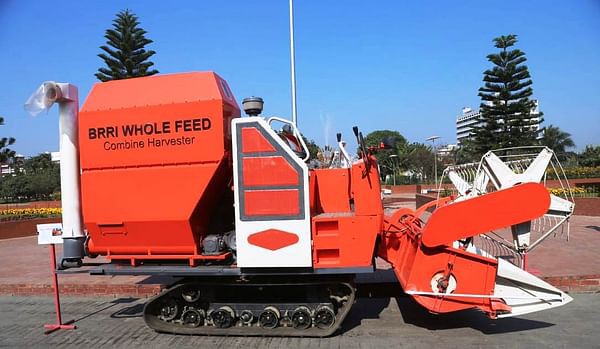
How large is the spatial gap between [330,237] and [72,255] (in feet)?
→ 11.1

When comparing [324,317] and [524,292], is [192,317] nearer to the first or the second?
[324,317]

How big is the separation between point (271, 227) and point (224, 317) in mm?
1407

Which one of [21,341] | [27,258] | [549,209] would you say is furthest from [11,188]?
[549,209]

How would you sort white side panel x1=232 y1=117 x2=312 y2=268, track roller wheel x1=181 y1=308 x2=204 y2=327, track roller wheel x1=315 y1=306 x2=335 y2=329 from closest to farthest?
white side panel x1=232 y1=117 x2=312 y2=268, track roller wheel x1=315 y1=306 x2=335 y2=329, track roller wheel x1=181 y1=308 x2=204 y2=327

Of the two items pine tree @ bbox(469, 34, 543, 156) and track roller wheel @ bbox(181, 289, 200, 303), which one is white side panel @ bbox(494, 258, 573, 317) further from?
pine tree @ bbox(469, 34, 543, 156)

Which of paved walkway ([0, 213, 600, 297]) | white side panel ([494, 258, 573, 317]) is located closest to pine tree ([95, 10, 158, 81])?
paved walkway ([0, 213, 600, 297])

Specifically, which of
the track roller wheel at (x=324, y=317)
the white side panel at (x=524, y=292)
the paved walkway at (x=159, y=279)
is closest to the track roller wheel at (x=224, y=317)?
the track roller wheel at (x=324, y=317)

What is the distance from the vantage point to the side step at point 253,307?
5.14 meters

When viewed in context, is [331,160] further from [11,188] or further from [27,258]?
[11,188]

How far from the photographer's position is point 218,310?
5344 mm

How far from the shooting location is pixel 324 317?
517 cm

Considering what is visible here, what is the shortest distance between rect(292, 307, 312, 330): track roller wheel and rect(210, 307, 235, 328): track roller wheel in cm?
78

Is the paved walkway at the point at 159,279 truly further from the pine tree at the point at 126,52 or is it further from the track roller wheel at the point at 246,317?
the pine tree at the point at 126,52

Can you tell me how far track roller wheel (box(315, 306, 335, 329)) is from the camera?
16.9 ft
